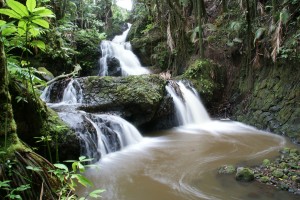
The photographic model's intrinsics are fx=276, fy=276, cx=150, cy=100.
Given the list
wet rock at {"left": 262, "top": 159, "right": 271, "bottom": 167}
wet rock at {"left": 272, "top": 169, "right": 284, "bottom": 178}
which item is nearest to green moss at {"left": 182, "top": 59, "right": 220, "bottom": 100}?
wet rock at {"left": 262, "top": 159, "right": 271, "bottom": 167}

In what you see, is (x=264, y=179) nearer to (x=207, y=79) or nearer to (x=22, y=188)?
(x=22, y=188)

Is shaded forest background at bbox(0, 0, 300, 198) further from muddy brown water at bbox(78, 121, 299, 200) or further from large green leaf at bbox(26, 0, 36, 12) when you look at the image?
muddy brown water at bbox(78, 121, 299, 200)

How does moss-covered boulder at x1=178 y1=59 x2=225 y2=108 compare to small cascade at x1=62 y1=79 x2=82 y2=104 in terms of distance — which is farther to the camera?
moss-covered boulder at x1=178 y1=59 x2=225 y2=108

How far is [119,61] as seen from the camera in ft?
41.8

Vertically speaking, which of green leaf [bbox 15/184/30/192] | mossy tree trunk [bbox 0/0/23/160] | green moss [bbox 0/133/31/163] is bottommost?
green leaf [bbox 15/184/30/192]

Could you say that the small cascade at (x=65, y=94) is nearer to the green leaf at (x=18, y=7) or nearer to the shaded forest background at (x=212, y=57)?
the shaded forest background at (x=212, y=57)

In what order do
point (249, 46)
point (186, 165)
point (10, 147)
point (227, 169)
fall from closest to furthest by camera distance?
point (10, 147) < point (227, 169) < point (186, 165) < point (249, 46)

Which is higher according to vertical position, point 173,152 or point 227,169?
point 173,152

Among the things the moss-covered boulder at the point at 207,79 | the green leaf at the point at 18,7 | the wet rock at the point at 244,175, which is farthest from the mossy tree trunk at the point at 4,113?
the moss-covered boulder at the point at 207,79

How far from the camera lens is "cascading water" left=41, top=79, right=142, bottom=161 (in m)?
5.68

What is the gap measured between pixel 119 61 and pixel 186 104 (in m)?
4.65

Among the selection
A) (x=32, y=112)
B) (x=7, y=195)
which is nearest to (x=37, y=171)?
(x=7, y=195)

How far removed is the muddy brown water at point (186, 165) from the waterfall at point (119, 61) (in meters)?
5.25

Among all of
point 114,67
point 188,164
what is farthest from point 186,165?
point 114,67
